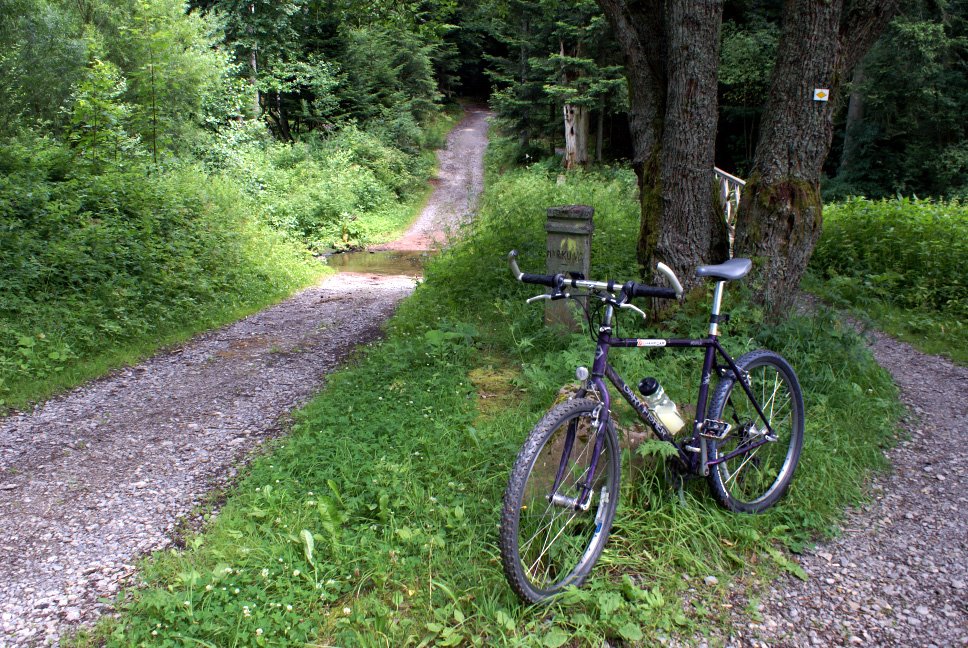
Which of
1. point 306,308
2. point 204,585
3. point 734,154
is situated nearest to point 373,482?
point 204,585

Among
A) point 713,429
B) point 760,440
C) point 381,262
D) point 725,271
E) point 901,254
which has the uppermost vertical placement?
point 725,271

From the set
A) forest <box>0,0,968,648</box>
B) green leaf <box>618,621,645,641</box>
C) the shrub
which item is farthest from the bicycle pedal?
the shrub

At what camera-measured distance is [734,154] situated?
82.7ft

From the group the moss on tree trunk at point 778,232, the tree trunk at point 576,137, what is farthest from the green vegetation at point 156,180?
the moss on tree trunk at point 778,232

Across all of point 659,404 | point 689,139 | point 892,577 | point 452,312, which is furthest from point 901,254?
point 659,404

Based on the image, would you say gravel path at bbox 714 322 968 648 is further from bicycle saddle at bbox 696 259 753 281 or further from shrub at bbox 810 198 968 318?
shrub at bbox 810 198 968 318

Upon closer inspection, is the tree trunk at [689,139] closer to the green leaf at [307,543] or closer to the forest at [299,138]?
the forest at [299,138]

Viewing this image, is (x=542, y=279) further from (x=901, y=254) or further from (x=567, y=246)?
(x=901, y=254)

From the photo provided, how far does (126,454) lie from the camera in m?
4.72

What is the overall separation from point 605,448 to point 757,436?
1.19 m

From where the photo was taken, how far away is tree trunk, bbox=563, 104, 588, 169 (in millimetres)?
21672

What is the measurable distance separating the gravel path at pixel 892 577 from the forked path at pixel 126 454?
10.4 ft

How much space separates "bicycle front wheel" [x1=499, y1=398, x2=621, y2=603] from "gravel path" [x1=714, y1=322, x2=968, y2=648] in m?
0.73

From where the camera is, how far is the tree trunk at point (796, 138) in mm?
5180
